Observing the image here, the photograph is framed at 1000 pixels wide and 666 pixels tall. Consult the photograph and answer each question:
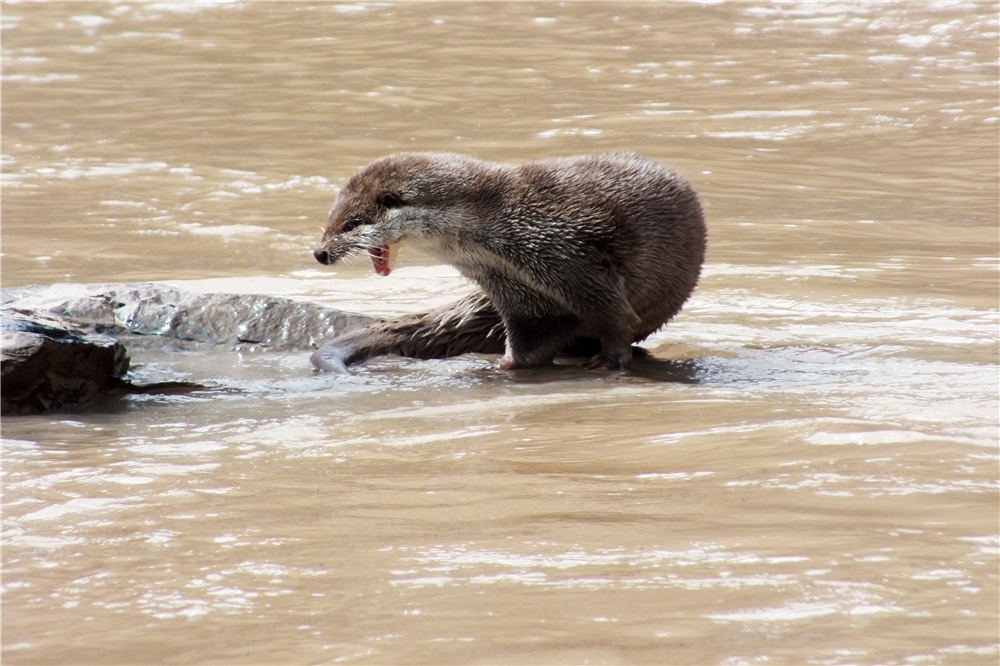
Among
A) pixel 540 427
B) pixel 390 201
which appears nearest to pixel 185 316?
pixel 390 201

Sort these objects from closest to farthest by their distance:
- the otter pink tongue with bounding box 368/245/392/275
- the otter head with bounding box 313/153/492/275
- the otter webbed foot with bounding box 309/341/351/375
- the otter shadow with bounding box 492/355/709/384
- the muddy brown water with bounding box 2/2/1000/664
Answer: the muddy brown water with bounding box 2/2/1000/664
the otter shadow with bounding box 492/355/709/384
the otter webbed foot with bounding box 309/341/351/375
the otter head with bounding box 313/153/492/275
the otter pink tongue with bounding box 368/245/392/275

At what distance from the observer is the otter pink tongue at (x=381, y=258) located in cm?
517

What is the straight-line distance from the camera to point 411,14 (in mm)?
14539

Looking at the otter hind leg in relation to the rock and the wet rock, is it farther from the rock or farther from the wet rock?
the rock

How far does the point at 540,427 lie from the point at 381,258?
A: 1.68 metres

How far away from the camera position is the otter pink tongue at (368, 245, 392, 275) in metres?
5.17

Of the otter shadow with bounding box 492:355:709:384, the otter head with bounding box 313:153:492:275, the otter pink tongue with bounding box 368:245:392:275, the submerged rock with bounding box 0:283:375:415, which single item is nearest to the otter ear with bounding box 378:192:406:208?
the otter head with bounding box 313:153:492:275

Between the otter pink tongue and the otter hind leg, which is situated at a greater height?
the otter pink tongue

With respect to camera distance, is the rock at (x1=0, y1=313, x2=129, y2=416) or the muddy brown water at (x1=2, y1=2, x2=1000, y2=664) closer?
the muddy brown water at (x1=2, y1=2, x2=1000, y2=664)

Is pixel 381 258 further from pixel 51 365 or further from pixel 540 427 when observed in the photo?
pixel 540 427

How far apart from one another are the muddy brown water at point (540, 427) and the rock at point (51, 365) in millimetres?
173

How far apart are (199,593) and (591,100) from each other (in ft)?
30.5

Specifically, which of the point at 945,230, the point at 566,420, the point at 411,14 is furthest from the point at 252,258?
the point at 411,14

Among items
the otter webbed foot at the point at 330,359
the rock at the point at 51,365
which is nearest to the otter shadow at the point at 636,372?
the otter webbed foot at the point at 330,359
